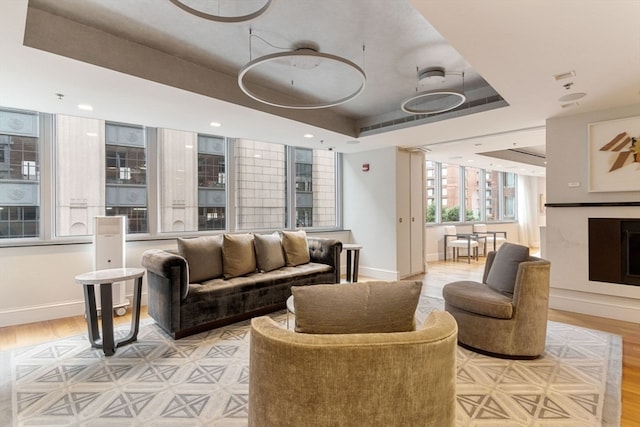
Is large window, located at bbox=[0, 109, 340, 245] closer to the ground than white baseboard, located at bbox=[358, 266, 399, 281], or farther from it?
farther from it

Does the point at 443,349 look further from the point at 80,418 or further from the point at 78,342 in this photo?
the point at 78,342

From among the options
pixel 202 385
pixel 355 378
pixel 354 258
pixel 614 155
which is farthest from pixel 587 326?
pixel 202 385

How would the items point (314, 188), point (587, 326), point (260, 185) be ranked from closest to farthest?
point (587, 326)
point (260, 185)
point (314, 188)

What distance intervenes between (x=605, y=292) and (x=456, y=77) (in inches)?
117

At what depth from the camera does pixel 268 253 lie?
4.04 m

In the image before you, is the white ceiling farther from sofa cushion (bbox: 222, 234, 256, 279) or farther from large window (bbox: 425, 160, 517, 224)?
large window (bbox: 425, 160, 517, 224)

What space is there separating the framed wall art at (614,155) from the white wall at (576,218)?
0.23 feet

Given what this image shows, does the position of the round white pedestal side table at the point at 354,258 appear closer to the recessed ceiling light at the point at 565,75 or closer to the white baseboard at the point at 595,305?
the white baseboard at the point at 595,305

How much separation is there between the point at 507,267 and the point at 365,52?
2.33m

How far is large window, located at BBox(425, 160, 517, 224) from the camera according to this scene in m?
8.43

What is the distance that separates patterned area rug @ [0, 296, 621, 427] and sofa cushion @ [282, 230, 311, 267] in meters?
1.43

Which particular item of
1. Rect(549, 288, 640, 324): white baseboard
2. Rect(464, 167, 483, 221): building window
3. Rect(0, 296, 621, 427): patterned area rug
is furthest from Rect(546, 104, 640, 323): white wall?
Rect(464, 167, 483, 221): building window

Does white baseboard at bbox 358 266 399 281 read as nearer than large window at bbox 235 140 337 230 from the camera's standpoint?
No

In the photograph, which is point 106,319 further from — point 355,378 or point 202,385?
point 355,378
